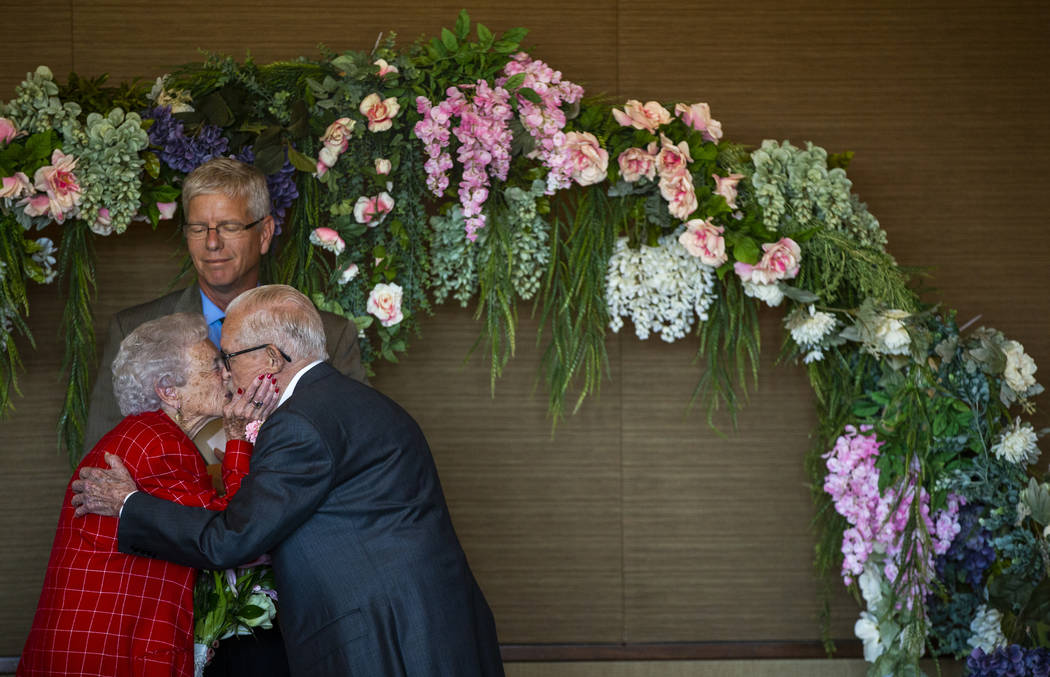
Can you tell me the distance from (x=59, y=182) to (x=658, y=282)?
6.05 ft

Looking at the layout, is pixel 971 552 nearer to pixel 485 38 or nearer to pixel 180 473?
pixel 485 38

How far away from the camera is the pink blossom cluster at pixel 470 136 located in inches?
121

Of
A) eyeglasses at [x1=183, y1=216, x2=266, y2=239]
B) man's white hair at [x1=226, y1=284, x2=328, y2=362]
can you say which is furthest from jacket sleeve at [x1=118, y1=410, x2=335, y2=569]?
eyeglasses at [x1=183, y1=216, x2=266, y2=239]

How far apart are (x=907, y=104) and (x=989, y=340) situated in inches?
42.6

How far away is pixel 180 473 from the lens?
231 cm

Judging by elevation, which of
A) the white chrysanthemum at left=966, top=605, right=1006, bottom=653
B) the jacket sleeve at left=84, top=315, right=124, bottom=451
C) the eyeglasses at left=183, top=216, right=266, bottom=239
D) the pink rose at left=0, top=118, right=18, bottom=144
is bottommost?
the white chrysanthemum at left=966, top=605, right=1006, bottom=653

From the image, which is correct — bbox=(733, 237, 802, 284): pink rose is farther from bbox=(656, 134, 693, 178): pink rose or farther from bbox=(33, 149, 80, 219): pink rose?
bbox=(33, 149, 80, 219): pink rose

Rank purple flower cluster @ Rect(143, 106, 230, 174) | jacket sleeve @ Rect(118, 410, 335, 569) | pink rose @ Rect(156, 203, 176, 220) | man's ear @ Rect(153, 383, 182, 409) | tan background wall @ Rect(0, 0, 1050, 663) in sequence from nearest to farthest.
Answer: jacket sleeve @ Rect(118, 410, 335, 569), man's ear @ Rect(153, 383, 182, 409), purple flower cluster @ Rect(143, 106, 230, 174), pink rose @ Rect(156, 203, 176, 220), tan background wall @ Rect(0, 0, 1050, 663)

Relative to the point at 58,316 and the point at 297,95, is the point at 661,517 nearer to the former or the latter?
the point at 297,95

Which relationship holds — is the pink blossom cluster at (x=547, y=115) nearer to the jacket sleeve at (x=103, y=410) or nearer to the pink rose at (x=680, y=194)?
the pink rose at (x=680, y=194)

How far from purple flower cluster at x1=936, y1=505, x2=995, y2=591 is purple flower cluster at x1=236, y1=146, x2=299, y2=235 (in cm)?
234

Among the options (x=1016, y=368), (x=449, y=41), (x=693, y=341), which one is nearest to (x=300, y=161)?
(x=449, y=41)

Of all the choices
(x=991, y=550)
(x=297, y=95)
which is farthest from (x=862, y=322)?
(x=297, y=95)

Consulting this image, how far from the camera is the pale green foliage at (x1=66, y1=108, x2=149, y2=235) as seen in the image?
9.84ft
